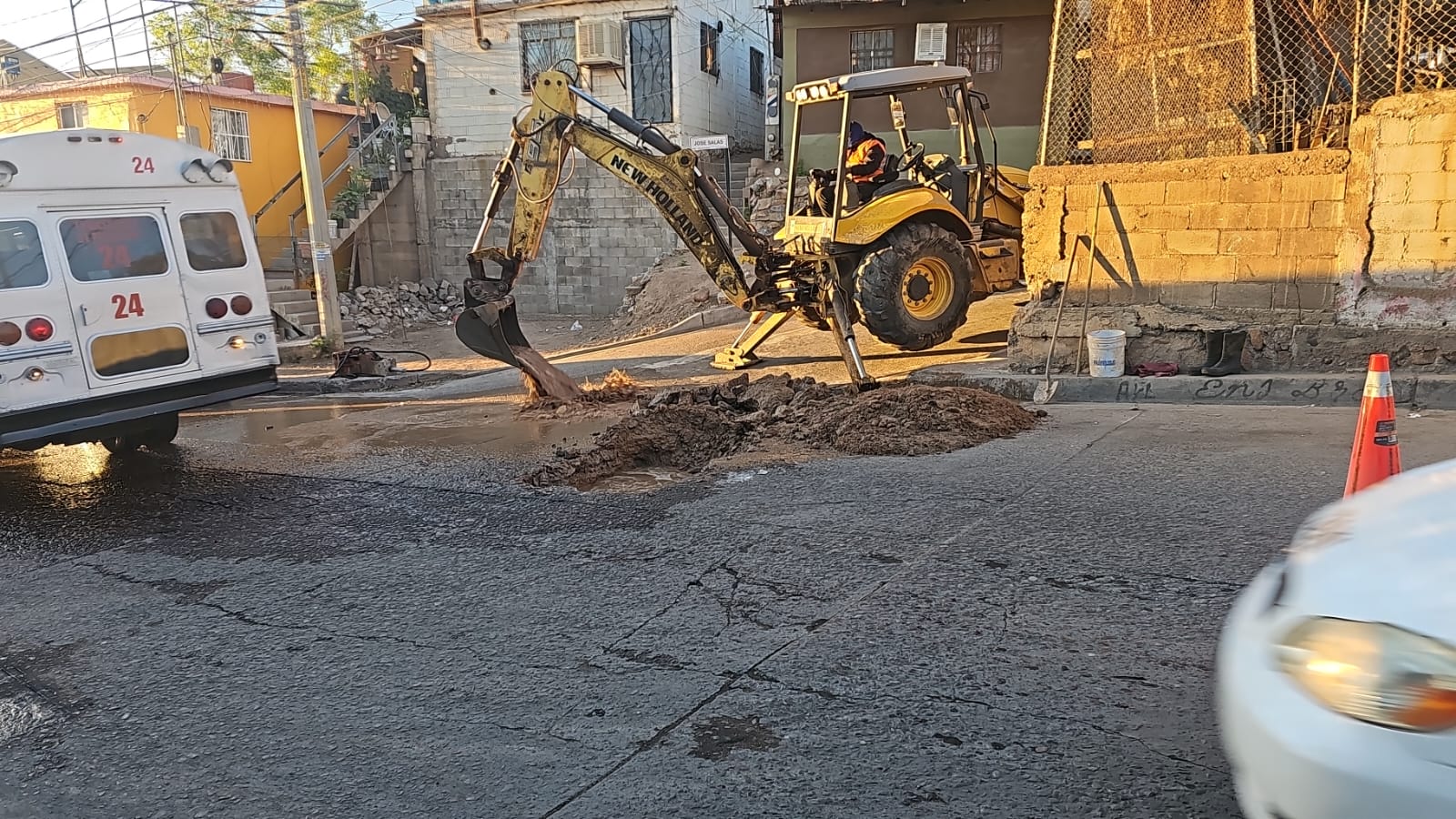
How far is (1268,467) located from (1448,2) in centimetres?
437

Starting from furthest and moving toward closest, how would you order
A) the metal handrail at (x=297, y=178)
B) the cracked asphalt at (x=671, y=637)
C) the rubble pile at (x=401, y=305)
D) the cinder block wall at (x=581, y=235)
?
the metal handrail at (x=297, y=178) < the cinder block wall at (x=581, y=235) < the rubble pile at (x=401, y=305) < the cracked asphalt at (x=671, y=637)

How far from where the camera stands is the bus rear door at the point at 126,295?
296 inches

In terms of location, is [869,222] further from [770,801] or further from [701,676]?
[770,801]

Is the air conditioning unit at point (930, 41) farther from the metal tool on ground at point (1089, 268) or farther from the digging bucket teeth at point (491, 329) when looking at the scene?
the digging bucket teeth at point (491, 329)

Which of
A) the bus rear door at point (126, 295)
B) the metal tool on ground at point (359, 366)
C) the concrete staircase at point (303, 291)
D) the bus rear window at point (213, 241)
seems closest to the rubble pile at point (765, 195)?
the metal tool on ground at point (359, 366)

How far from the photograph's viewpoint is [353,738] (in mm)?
3480

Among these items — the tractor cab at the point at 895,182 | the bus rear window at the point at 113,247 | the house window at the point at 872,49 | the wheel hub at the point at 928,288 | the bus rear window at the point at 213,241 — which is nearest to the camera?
the bus rear window at the point at 113,247

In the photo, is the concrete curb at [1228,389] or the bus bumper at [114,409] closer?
the bus bumper at [114,409]

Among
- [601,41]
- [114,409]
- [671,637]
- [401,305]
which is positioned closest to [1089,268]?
[671,637]

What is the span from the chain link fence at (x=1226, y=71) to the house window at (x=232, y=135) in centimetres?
2220

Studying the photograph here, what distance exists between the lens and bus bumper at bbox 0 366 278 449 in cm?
717

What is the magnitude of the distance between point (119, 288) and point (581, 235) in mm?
15338

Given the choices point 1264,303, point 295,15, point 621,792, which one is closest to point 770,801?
point 621,792

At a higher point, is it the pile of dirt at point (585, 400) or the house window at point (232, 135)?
the house window at point (232, 135)
